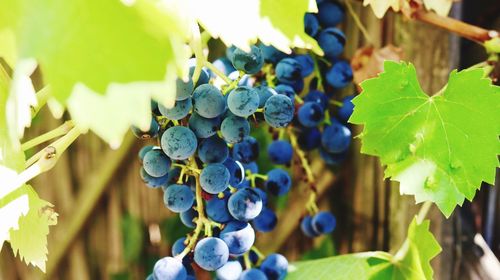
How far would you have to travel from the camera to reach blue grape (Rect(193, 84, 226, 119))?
2.00 ft

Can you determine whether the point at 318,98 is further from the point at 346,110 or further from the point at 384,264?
the point at 384,264

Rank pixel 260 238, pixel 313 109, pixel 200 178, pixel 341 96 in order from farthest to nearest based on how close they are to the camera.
A: 1. pixel 260 238
2. pixel 341 96
3. pixel 313 109
4. pixel 200 178

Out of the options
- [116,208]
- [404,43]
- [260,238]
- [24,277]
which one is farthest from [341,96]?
[24,277]

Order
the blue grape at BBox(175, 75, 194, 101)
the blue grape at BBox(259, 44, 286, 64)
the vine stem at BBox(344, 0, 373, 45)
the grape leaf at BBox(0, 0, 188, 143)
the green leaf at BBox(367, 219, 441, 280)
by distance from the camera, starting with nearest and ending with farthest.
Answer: the grape leaf at BBox(0, 0, 188, 143) < the blue grape at BBox(175, 75, 194, 101) < the green leaf at BBox(367, 219, 441, 280) < the blue grape at BBox(259, 44, 286, 64) < the vine stem at BBox(344, 0, 373, 45)

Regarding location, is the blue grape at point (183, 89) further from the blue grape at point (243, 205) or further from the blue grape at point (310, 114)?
the blue grape at point (310, 114)

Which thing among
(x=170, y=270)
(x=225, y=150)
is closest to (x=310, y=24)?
(x=225, y=150)

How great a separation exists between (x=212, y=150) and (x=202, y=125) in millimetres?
30

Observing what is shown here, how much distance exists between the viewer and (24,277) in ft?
3.79

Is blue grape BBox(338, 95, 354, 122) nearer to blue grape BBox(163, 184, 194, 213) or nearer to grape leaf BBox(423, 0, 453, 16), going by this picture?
grape leaf BBox(423, 0, 453, 16)

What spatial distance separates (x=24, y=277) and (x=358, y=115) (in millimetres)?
777

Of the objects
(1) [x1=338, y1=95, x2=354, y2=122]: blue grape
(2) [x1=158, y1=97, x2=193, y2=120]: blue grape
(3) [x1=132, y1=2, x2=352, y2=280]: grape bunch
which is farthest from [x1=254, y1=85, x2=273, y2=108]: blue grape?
(1) [x1=338, y1=95, x2=354, y2=122]: blue grape

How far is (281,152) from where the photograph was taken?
85cm

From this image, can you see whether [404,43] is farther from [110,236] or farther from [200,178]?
[110,236]

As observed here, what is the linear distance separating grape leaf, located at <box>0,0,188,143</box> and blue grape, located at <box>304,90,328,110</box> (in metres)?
0.39
